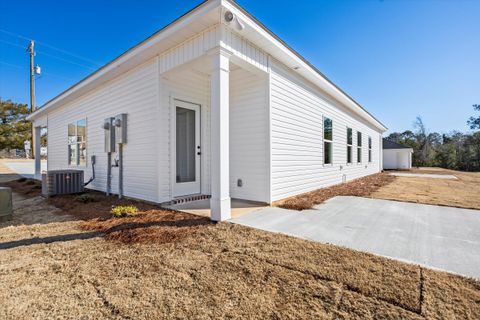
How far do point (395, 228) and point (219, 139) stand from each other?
2945mm

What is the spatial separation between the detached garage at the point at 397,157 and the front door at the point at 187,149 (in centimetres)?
2505

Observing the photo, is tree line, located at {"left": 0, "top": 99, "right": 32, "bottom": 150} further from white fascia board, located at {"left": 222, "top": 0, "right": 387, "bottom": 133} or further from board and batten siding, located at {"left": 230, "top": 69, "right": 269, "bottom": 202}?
white fascia board, located at {"left": 222, "top": 0, "right": 387, "bottom": 133}

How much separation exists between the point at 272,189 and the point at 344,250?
2.43 meters

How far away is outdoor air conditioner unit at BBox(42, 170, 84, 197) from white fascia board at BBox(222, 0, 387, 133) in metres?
5.98

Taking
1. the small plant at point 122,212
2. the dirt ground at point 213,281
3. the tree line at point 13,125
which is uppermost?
the tree line at point 13,125

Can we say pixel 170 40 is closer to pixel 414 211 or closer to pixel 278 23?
pixel 278 23

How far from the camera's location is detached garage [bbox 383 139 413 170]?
23.7m

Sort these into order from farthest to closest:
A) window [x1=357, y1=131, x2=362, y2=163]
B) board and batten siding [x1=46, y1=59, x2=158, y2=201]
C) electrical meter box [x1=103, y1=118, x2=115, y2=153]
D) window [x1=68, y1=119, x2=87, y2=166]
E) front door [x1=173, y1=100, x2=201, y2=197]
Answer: window [x1=357, y1=131, x2=362, y2=163] < window [x1=68, y1=119, x2=87, y2=166] < electrical meter box [x1=103, y1=118, x2=115, y2=153] < front door [x1=173, y1=100, x2=201, y2=197] < board and batten siding [x1=46, y1=59, x2=158, y2=201]

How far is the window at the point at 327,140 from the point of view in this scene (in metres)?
7.43

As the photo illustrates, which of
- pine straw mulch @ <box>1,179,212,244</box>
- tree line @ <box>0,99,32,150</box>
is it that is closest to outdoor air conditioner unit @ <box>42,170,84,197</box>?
pine straw mulch @ <box>1,179,212,244</box>

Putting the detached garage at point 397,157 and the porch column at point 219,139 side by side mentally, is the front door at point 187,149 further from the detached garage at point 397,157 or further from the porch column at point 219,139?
the detached garage at point 397,157

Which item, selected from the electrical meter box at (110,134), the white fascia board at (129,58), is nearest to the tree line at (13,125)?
the white fascia board at (129,58)

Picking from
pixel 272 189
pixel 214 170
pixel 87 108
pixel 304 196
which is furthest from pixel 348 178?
pixel 87 108

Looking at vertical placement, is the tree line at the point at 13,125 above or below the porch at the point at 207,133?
above
